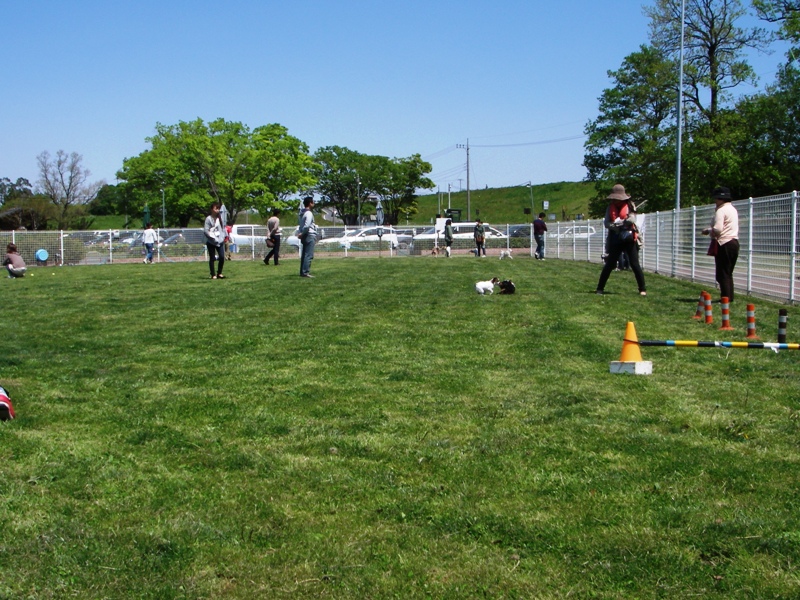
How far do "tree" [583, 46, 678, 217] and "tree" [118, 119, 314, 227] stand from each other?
29.8m

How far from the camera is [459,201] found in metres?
130

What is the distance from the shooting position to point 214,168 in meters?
74.1

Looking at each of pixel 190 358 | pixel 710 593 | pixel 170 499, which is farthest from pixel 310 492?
pixel 190 358

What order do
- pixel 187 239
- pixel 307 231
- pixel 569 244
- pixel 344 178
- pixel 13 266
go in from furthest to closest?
pixel 344 178
pixel 187 239
pixel 569 244
pixel 13 266
pixel 307 231

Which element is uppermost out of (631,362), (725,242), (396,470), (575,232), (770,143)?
(770,143)

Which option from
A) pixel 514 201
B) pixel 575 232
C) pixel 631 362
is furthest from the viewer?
pixel 514 201

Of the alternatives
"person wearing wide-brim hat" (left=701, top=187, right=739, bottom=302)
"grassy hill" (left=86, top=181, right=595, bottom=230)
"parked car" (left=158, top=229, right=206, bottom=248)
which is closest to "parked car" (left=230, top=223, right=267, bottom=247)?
"parked car" (left=158, top=229, right=206, bottom=248)

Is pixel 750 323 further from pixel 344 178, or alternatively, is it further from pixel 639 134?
pixel 344 178

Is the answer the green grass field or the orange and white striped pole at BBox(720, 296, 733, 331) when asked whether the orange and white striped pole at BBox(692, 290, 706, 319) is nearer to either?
the orange and white striped pole at BBox(720, 296, 733, 331)

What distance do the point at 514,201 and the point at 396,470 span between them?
121189 millimetres

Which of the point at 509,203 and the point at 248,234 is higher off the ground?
the point at 509,203

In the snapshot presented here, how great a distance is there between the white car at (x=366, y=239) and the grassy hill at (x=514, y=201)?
203ft

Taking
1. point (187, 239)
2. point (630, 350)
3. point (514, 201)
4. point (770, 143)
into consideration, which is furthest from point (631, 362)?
point (514, 201)

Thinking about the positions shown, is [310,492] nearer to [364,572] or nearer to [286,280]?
[364,572]
